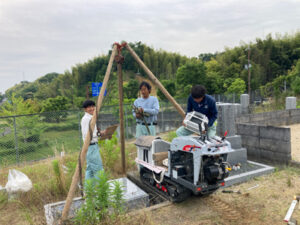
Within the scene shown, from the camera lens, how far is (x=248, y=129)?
265 inches

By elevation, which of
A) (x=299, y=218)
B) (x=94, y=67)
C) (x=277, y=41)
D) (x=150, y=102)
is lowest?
(x=299, y=218)

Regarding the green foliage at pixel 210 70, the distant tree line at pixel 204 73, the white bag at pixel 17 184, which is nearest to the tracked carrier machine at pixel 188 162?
the white bag at pixel 17 184

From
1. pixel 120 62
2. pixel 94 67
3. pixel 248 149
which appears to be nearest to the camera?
pixel 120 62

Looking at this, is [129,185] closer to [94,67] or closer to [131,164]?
[131,164]

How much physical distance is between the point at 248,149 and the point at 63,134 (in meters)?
7.89

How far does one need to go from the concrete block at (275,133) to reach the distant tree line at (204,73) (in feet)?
45.4

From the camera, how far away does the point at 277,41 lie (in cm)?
3112

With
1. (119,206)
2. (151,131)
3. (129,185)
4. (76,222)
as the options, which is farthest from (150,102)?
(76,222)

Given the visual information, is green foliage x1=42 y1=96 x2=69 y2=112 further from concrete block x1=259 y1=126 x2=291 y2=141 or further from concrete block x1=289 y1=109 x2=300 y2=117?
concrete block x1=289 y1=109 x2=300 y2=117

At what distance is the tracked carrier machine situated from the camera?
11.3ft

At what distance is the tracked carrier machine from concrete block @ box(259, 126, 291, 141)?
295 cm

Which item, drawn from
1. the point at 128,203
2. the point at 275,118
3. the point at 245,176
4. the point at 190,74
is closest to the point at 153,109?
the point at 128,203

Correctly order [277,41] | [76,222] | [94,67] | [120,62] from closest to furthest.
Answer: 1. [76,222]
2. [120,62]
3. [277,41]
4. [94,67]

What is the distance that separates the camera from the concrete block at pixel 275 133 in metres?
5.78
